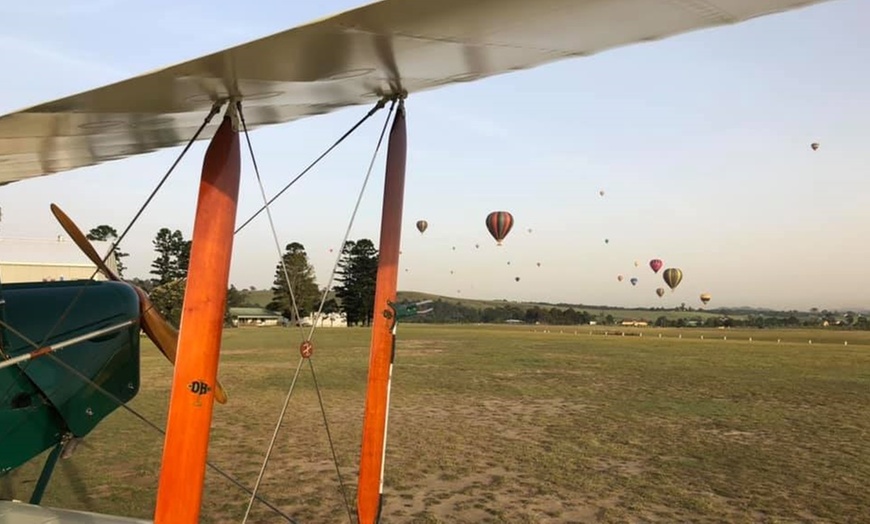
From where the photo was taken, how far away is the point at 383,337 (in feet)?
11.0

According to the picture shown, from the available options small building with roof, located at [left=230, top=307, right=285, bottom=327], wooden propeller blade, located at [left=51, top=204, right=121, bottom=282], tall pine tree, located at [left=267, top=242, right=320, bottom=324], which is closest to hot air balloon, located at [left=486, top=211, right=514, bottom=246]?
wooden propeller blade, located at [left=51, top=204, right=121, bottom=282]

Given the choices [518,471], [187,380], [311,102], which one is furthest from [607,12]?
[518,471]

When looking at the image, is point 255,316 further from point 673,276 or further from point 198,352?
point 198,352

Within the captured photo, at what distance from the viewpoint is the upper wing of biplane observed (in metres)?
2.09

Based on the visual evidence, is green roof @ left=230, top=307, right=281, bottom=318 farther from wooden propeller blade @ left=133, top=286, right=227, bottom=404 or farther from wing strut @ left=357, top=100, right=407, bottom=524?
wing strut @ left=357, top=100, right=407, bottom=524

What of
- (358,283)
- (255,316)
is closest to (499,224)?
(358,283)

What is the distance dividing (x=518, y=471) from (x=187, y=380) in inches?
260

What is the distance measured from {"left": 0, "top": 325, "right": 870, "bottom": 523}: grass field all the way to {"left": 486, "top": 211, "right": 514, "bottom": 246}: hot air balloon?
21217 millimetres

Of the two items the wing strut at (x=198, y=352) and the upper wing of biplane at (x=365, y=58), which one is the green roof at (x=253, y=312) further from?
the wing strut at (x=198, y=352)

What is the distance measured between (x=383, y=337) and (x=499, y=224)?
36.3m

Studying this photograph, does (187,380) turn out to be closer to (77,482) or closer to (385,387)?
(385,387)

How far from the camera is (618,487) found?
7.50m

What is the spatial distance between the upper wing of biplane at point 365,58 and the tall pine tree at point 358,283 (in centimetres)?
8024

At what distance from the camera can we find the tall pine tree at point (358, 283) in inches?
3334
